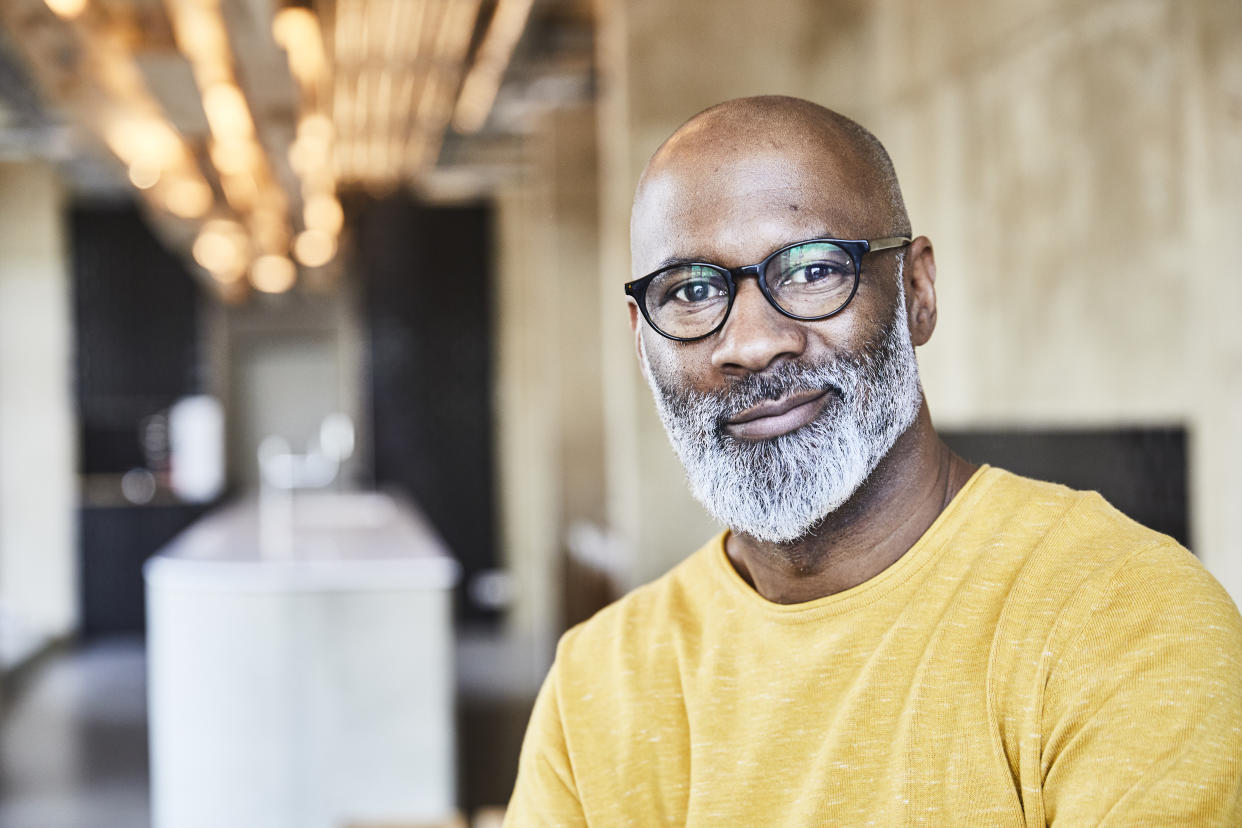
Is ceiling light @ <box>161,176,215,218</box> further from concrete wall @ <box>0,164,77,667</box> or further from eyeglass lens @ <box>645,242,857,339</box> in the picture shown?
eyeglass lens @ <box>645,242,857,339</box>

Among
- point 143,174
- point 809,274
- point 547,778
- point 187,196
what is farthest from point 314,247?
point 809,274

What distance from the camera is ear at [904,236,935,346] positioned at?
112 centimetres

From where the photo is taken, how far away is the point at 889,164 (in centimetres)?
111

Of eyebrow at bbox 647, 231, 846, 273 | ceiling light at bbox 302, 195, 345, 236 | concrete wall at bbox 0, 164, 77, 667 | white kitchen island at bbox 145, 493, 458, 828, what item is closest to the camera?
eyebrow at bbox 647, 231, 846, 273

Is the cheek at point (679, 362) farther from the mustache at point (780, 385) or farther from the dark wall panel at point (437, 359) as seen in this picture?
the dark wall panel at point (437, 359)

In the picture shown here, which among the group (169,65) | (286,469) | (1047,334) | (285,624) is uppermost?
(169,65)

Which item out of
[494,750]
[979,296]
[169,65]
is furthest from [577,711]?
[494,750]

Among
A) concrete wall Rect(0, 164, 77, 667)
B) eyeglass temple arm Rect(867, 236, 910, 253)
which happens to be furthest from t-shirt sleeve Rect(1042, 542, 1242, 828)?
concrete wall Rect(0, 164, 77, 667)

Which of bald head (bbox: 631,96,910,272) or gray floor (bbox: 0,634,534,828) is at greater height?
bald head (bbox: 631,96,910,272)

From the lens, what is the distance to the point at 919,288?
114 centimetres

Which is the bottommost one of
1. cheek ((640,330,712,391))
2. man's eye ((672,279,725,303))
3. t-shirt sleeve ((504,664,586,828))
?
t-shirt sleeve ((504,664,586,828))

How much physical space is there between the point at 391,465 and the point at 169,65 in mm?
8140

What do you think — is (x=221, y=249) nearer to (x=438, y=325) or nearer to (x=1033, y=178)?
(x=438, y=325)

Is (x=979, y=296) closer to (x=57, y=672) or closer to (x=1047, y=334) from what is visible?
(x=1047, y=334)
